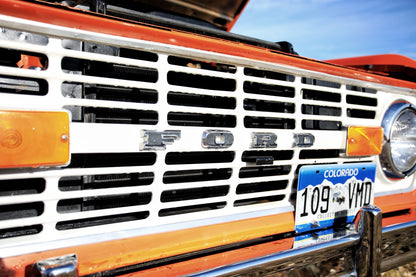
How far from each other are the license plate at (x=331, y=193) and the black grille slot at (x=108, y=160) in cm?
69

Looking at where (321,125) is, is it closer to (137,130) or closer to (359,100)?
(359,100)

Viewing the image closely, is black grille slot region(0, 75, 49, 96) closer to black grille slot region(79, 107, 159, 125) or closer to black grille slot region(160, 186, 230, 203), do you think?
black grille slot region(79, 107, 159, 125)

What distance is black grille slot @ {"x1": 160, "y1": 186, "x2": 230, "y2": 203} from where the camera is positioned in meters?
1.41

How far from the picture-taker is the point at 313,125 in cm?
171

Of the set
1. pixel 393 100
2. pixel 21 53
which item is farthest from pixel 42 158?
pixel 393 100

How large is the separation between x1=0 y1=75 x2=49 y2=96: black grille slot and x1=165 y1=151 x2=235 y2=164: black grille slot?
0.53m

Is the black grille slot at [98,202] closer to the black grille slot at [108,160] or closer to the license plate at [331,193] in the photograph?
the black grille slot at [108,160]

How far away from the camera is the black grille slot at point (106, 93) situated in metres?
1.14

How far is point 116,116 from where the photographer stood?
1243 mm

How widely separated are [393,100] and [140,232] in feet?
4.82

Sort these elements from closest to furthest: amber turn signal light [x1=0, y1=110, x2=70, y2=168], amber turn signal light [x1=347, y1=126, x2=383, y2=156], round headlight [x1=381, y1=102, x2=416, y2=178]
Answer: amber turn signal light [x1=0, y1=110, x2=70, y2=168] < amber turn signal light [x1=347, y1=126, x2=383, y2=156] < round headlight [x1=381, y1=102, x2=416, y2=178]

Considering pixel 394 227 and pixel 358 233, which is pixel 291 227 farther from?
pixel 394 227

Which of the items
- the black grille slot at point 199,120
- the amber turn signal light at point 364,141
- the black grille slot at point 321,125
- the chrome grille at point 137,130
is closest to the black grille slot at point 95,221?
the chrome grille at point 137,130

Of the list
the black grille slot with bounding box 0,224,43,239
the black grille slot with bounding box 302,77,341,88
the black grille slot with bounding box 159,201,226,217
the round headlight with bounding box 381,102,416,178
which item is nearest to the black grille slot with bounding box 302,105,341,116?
the black grille slot with bounding box 302,77,341,88
